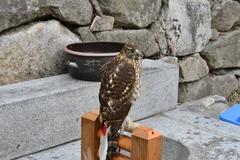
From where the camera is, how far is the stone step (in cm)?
239

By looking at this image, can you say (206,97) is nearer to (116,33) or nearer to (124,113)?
(116,33)

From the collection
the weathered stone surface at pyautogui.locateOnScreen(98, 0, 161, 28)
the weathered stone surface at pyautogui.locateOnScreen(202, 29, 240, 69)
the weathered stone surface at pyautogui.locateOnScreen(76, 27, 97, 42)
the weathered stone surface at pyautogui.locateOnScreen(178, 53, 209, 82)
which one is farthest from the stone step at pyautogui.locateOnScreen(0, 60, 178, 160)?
the weathered stone surface at pyautogui.locateOnScreen(202, 29, 240, 69)

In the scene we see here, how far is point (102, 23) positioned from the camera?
3.03m

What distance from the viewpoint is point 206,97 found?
373cm

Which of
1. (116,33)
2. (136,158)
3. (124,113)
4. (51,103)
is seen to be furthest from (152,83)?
(136,158)

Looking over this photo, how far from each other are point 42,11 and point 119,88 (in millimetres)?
941

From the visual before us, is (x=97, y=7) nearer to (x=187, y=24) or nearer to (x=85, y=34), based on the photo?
(x=85, y=34)

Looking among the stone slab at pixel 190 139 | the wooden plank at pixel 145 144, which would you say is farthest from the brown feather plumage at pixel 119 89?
the stone slab at pixel 190 139

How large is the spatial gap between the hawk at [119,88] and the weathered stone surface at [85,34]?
89 centimetres

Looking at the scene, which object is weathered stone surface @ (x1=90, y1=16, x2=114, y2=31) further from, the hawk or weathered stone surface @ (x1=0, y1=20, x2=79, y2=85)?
the hawk

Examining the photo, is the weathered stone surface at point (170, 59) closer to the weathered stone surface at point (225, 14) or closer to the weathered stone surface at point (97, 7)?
the weathered stone surface at point (225, 14)

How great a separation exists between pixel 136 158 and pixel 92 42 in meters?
1.28

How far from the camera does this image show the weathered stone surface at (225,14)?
3740mm

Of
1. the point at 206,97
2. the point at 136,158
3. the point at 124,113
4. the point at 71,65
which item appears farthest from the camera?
the point at 206,97
